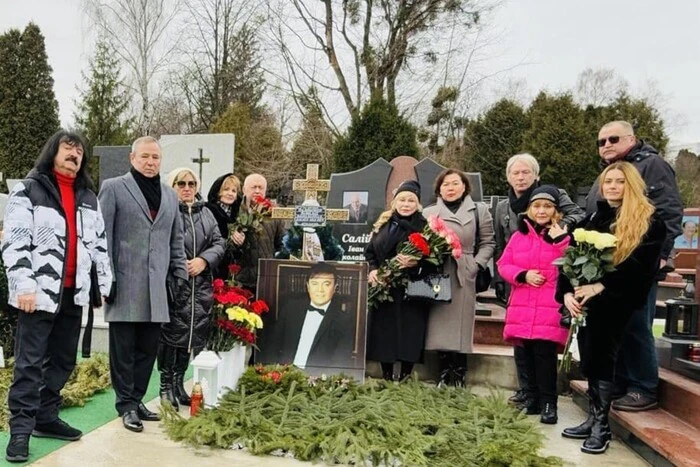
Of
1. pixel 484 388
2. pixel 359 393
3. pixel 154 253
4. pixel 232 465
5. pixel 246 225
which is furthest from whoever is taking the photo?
pixel 484 388

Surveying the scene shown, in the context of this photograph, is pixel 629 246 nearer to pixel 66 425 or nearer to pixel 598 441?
pixel 598 441

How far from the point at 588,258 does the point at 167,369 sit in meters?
2.68

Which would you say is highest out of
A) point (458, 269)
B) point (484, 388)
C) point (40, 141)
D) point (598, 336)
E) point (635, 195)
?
point (40, 141)

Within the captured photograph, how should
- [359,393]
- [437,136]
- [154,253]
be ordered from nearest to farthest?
[154,253], [359,393], [437,136]

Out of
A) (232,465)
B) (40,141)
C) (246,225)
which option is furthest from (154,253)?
(40,141)

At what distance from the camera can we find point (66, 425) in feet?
10.6

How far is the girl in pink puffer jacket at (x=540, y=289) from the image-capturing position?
3713 millimetres

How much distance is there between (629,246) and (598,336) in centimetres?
55

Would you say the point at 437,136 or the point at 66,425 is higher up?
the point at 437,136

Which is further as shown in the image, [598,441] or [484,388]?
[484,388]

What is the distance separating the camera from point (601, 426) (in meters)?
3.35

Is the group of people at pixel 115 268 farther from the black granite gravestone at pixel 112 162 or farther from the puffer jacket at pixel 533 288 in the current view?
the black granite gravestone at pixel 112 162

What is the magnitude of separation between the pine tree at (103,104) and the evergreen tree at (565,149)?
1393cm

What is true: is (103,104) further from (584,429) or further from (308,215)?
(584,429)
